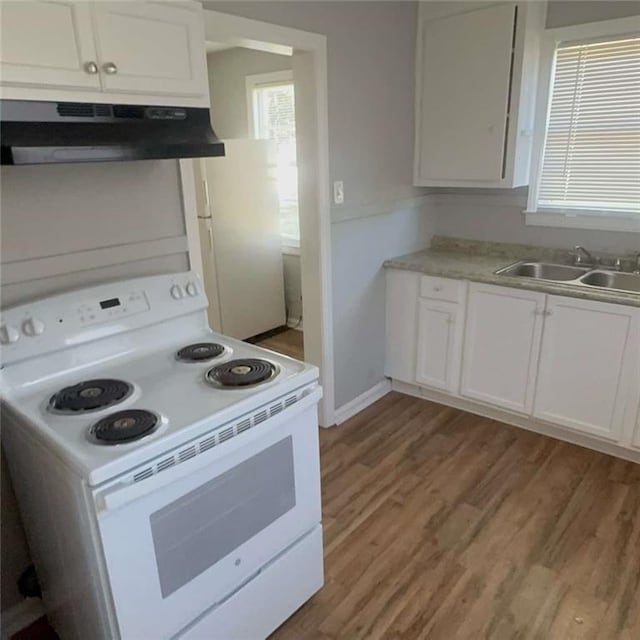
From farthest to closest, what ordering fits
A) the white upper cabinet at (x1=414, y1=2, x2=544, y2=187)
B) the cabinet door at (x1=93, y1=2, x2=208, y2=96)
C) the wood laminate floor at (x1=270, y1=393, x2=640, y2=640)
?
the white upper cabinet at (x1=414, y1=2, x2=544, y2=187)
the wood laminate floor at (x1=270, y1=393, x2=640, y2=640)
the cabinet door at (x1=93, y1=2, x2=208, y2=96)

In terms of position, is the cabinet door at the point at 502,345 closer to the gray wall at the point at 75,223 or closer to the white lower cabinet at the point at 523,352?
the white lower cabinet at the point at 523,352

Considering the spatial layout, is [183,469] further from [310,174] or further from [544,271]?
[544,271]

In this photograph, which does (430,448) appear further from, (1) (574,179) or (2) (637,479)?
(1) (574,179)

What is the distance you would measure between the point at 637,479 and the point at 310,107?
7.88 ft

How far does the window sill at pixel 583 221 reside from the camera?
9.07 ft

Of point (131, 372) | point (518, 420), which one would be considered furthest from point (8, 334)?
point (518, 420)

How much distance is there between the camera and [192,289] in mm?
1960

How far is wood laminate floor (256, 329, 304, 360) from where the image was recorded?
4113 mm

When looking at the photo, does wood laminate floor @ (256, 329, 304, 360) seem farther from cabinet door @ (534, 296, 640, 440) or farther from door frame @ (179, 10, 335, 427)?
cabinet door @ (534, 296, 640, 440)

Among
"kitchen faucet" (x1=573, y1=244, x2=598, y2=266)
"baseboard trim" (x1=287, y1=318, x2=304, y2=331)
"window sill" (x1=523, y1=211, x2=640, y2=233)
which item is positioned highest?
"window sill" (x1=523, y1=211, x2=640, y2=233)

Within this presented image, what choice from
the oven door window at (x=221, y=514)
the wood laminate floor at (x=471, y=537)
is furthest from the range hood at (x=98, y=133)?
the wood laminate floor at (x=471, y=537)

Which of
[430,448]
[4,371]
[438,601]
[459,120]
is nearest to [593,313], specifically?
[430,448]

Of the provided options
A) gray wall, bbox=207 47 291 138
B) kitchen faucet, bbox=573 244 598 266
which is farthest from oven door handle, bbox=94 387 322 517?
gray wall, bbox=207 47 291 138

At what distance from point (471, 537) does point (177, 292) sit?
1.57 meters
